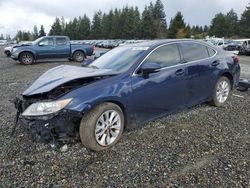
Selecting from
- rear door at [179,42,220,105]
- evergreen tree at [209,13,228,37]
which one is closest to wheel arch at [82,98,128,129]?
rear door at [179,42,220,105]

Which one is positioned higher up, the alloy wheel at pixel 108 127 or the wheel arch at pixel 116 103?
the wheel arch at pixel 116 103

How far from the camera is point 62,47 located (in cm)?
1680

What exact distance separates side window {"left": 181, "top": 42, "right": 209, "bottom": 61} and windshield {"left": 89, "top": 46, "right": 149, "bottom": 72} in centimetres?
93

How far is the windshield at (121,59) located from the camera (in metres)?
4.39

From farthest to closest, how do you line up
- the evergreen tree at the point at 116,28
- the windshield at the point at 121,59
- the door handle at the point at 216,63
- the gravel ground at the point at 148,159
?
1. the evergreen tree at the point at 116,28
2. the door handle at the point at 216,63
3. the windshield at the point at 121,59
4. the gravel ground at the point at 148,159

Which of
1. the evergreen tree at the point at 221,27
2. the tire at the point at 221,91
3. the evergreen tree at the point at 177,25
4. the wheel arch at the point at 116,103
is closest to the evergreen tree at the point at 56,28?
the evergreen tree at the point at 177,25

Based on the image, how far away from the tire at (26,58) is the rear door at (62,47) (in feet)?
5.12

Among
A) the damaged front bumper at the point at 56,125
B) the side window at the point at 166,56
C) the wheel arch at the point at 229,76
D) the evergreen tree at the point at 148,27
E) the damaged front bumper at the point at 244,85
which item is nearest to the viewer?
the damaged front bumper at the point at 56,125

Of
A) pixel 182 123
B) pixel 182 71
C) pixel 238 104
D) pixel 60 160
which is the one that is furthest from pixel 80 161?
pixel 238 104

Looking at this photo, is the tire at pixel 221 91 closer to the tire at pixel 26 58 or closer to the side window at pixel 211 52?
the side window at pixel 211 52

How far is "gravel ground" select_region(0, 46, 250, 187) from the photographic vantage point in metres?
3.18

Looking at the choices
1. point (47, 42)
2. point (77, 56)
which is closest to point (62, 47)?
point (47, 42)

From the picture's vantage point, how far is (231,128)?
4.74 metres

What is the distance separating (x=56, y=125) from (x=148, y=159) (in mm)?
1300
